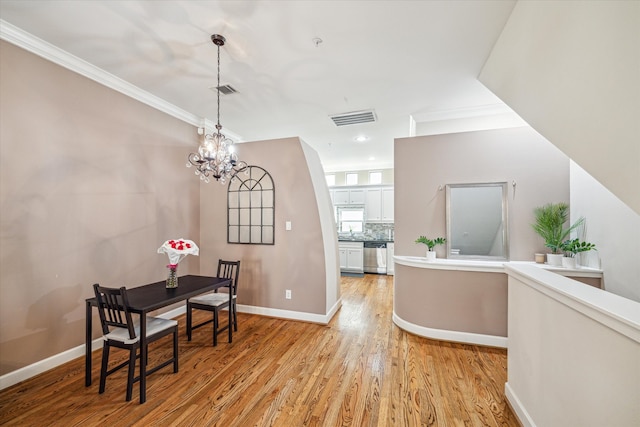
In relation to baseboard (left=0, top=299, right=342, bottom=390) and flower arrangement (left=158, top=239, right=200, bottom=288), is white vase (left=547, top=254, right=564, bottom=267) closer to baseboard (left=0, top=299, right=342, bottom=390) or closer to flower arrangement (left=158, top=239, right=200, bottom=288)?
baseboard (left=0, top=299, right=342, bottom=390)

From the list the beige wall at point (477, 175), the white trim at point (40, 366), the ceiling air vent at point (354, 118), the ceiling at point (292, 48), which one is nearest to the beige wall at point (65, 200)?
the white trim at point (40, 366)

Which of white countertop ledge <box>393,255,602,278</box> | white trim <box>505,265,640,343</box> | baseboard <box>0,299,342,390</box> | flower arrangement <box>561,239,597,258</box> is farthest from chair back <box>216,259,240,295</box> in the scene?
flower arrangement <box>561,239,597,258</box>

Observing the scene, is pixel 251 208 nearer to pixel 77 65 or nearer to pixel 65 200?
pixel 65 200

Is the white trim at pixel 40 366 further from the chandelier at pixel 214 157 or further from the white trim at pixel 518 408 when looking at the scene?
the white trim at pixel 518 408

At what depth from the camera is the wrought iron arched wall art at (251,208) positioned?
394cm

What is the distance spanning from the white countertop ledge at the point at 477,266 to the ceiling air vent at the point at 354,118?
2.19 m

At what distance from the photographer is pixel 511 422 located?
1.84 m

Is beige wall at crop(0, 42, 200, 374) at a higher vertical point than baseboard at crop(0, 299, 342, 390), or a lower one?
higher

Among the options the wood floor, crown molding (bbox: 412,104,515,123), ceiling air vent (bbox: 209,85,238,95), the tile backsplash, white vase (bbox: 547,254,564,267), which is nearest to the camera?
the wood floor

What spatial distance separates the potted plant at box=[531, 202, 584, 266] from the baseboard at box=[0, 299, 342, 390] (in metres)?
2.81

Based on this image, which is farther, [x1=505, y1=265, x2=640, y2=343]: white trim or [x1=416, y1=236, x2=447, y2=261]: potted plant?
[x1=416, y1=236, x2=447, y2=261]: potted plant

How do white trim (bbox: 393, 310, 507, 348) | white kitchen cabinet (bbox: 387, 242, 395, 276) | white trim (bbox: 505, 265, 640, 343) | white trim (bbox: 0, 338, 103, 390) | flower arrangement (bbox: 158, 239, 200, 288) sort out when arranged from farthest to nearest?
white kitchen cabinet (bbox: 387, 242, 395, 276) → white trim (bbox: 393, 310, 507, 348) → flower arrangement (bbox: 158, 239, 200, 288) → white trim (bbox: 0, 338, 103, 390) → white trim (bbox: 505, 265, 640, 343)

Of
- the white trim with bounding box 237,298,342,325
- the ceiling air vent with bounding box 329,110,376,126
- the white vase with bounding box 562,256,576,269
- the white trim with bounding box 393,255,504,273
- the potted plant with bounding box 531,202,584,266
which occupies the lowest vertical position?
the white trim with bounding box 237,298,342,325

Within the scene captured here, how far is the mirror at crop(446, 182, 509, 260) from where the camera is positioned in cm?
324
